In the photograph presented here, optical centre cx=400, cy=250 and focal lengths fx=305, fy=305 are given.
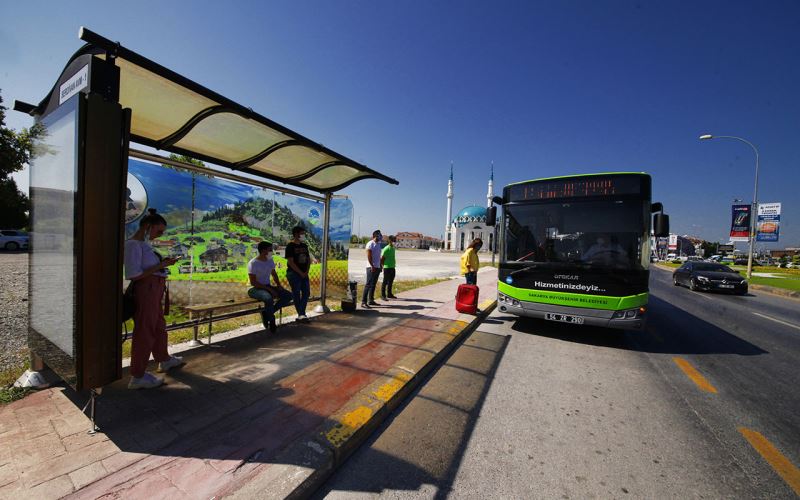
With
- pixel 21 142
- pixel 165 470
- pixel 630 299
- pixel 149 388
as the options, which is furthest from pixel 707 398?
pixel 21 142

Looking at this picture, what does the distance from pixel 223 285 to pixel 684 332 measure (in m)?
9.28

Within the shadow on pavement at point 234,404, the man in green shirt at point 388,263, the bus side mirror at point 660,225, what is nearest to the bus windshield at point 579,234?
the bus side mirror at point 660,225

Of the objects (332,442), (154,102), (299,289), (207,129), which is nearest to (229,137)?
(207,129)

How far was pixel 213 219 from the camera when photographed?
16.6 ft

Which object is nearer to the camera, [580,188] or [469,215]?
[580,188]

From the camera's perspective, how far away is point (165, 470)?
2.03m

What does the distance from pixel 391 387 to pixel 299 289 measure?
3408mm

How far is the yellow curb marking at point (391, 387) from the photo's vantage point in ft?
10.1

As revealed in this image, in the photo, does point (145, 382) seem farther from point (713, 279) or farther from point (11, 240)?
point (11, 240)

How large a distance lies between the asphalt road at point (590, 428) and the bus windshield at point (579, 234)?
5.15 feet

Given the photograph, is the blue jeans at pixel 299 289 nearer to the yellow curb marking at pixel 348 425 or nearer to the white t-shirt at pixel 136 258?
the white t-shirt at pixel 136 258

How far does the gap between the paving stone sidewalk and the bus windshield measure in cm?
307

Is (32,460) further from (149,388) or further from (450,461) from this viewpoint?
(450,461)

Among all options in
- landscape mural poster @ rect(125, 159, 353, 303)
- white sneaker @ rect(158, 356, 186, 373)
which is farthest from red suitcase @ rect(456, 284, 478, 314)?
white sneaker @ rect(158, 356, 186, 373)
